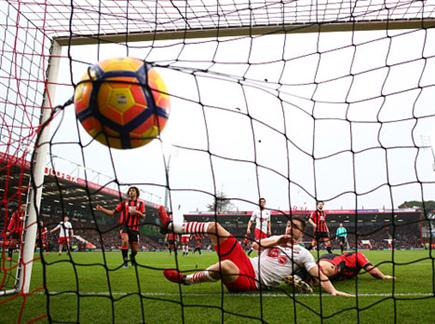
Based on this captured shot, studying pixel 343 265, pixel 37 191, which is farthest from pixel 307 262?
pixel 37 191

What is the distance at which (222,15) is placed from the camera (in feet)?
11.6

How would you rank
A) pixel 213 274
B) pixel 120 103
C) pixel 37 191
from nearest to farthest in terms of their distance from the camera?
pixel 120 103 < pixel 213 274 < pixel 37 191

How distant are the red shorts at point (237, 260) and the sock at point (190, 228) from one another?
20cm

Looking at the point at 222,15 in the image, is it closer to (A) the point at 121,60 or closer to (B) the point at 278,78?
(B) the point at 278,78

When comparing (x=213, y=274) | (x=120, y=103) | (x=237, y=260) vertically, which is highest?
(x=120, y=103)

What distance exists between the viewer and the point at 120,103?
208 cm

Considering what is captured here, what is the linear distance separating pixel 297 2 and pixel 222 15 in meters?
0.70

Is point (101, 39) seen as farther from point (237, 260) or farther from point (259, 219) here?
point (259, 219)

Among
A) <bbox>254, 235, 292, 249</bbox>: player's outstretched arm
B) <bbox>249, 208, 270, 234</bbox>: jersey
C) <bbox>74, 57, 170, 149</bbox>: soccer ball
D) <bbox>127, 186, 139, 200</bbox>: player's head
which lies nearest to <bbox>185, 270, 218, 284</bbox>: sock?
<bbox>254, 235, 292, 249</bbox>: player's outstretched arm

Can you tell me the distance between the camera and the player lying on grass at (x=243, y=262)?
3.14 m

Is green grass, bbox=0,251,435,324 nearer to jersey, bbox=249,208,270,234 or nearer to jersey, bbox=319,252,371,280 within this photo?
jersey, bbox=319,252,371,280

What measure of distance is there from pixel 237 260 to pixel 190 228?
0.50 metres

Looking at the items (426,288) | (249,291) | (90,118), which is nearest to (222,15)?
(90,118)

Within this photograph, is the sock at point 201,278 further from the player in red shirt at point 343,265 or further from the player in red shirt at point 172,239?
the player in red shirt at point 343,265
